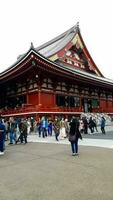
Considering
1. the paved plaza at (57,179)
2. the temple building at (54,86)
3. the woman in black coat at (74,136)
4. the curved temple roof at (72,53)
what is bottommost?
the paved plaza at (57,179)

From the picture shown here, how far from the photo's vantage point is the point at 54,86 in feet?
111

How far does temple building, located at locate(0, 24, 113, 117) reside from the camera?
3059 cm

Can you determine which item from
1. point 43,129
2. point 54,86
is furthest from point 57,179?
point 54,86

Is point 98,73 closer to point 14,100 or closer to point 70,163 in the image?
point 14,100

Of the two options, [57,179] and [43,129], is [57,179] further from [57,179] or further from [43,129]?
[43,129]

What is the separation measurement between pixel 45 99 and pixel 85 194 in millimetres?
26074

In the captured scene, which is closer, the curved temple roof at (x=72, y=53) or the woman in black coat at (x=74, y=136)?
the woman in black coat at (x=74, y=136)

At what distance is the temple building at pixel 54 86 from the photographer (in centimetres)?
3059

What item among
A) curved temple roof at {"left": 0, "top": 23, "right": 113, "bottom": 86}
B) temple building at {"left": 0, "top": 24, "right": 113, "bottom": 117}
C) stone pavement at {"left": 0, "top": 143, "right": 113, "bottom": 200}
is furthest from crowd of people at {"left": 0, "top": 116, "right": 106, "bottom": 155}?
curved temple roof at {"left": 0, "top": 23, "right": 113, "bottom": 86}

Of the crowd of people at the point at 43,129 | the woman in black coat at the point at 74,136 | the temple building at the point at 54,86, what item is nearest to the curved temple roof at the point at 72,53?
the temple building at the point at 54,86

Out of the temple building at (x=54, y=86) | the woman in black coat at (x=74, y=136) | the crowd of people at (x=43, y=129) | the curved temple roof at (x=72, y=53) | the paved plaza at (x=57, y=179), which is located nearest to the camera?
the paved plaza at (x=57, y=179)

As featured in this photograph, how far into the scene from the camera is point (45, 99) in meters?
32.3

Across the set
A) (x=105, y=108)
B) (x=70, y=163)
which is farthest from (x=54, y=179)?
(x=105, y=108)

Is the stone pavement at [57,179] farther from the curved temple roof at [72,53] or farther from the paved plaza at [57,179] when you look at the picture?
the curved temple roof at [72,53]
